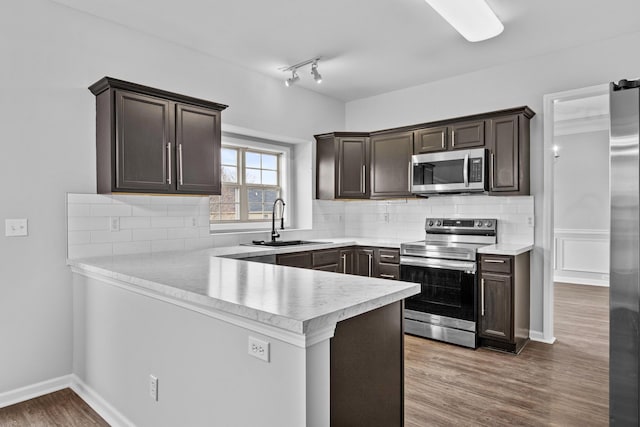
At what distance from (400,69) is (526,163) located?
1.61 metres

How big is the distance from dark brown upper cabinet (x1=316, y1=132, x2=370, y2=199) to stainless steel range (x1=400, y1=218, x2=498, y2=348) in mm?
1101

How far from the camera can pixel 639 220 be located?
1351 millimetres

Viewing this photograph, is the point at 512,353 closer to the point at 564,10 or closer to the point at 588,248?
the point at 564,10

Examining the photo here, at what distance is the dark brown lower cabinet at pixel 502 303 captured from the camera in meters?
3.50

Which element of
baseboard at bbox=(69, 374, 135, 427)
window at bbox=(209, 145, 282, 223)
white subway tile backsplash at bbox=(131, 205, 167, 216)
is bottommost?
baseboard at bbox=(69, 374, 135, 427)

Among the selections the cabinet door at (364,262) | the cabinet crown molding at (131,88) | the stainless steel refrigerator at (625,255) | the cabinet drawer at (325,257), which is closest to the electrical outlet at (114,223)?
the cabinet crown molding at (131,88)

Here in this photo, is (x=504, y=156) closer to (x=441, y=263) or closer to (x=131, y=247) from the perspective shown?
(x=441, y=263)

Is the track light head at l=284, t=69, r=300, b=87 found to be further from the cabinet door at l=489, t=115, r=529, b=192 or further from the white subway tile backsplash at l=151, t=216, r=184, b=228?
the cabinet door at l=489, t=115, r=529, b=192

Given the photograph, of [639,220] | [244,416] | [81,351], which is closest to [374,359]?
Answer: [244,416]

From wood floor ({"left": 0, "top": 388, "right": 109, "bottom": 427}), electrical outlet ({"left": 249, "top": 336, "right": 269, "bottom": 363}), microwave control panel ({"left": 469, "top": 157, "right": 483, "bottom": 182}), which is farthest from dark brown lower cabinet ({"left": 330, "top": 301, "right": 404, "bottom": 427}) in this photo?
microwave control panel ({"left": 469, "top": 157, "right": 483, "bottom": 182})

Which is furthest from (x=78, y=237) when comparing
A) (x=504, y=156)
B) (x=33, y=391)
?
(x=504, y=156)

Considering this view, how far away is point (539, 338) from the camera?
3865 millimetres

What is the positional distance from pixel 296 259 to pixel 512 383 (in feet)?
6.77

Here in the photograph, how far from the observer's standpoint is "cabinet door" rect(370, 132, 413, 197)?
4559 mm
